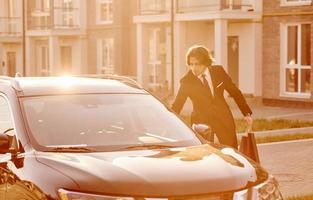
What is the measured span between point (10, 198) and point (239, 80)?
86.4 feet

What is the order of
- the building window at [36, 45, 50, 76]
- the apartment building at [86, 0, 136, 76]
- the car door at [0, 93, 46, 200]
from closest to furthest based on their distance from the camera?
the car door at [0, 93, 46, 200], the apartment building at [86, 0, 136, 76], the building window at [36, 45, 50, 76]

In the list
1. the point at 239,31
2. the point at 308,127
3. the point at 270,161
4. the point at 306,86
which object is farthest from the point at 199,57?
the point at 239,31

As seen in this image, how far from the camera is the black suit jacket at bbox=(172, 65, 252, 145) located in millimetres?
8703

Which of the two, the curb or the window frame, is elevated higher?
the window frame

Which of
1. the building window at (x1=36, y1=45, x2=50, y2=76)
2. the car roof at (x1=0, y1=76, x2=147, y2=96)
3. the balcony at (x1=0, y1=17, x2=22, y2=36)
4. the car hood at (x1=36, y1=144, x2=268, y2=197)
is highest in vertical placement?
the balcony at (x1=0, y1=17, x2=22, y2=36)

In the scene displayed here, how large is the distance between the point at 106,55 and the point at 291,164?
29357 mm

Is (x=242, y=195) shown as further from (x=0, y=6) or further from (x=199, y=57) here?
(x=0, y=6)

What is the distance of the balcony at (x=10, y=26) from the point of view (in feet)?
155

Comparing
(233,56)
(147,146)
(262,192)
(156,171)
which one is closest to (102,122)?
(147,146)

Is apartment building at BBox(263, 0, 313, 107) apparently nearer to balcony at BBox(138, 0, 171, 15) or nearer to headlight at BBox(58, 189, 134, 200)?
balcony at BBox(138, 0, 171, 15)

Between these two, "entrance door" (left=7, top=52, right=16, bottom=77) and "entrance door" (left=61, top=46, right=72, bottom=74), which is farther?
"entrance door" (left=7, top=52, right=16, bottom=77)

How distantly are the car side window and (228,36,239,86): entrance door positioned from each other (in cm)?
2585

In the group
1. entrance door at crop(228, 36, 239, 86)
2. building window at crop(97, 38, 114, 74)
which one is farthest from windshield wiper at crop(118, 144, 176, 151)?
building window at crop(97, 38, 114, 74)

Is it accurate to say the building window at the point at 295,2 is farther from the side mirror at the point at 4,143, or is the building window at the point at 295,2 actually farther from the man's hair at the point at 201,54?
the side mirror at the point at 4,143
